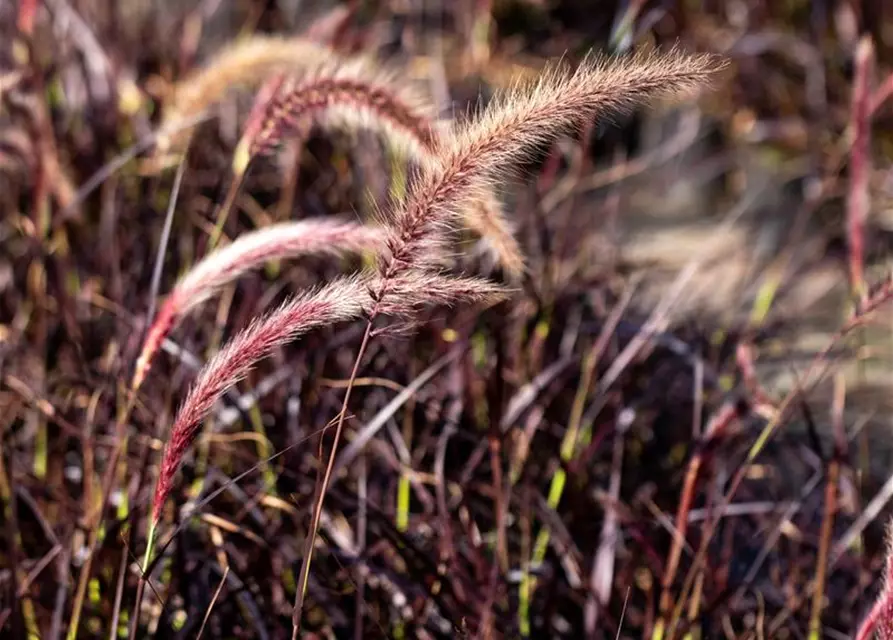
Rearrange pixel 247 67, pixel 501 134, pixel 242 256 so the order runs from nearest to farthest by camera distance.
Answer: pixel 501 134 → pixel 242 256 → pixel 247 67

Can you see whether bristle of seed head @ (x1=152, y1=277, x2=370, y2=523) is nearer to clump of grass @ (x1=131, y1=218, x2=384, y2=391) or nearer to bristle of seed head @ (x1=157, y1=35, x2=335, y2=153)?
clump of grass @ (x1=131, y1=218, x2=384, y2=391)

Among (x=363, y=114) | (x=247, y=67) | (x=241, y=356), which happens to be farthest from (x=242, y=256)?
(x=247, y=67)

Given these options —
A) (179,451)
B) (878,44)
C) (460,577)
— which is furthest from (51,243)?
(878,44)

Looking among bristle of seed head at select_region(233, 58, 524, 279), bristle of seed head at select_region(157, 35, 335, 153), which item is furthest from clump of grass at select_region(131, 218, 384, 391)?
bristle of seed head at select_region(157, 35, 335, 153)

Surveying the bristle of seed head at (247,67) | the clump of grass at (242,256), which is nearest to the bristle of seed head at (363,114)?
the clump of grass at (242,256)

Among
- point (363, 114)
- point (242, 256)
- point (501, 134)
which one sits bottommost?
point (242, 256)

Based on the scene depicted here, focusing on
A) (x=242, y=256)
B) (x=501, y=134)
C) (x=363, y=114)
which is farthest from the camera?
(x=363, y=114)

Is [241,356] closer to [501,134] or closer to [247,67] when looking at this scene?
[501,134]

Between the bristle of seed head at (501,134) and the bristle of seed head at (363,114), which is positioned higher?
the bristle of seed head at (501,134)

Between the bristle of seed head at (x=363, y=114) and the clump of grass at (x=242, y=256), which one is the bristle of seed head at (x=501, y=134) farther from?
the bristle of seed head at (x=363, y=114)
